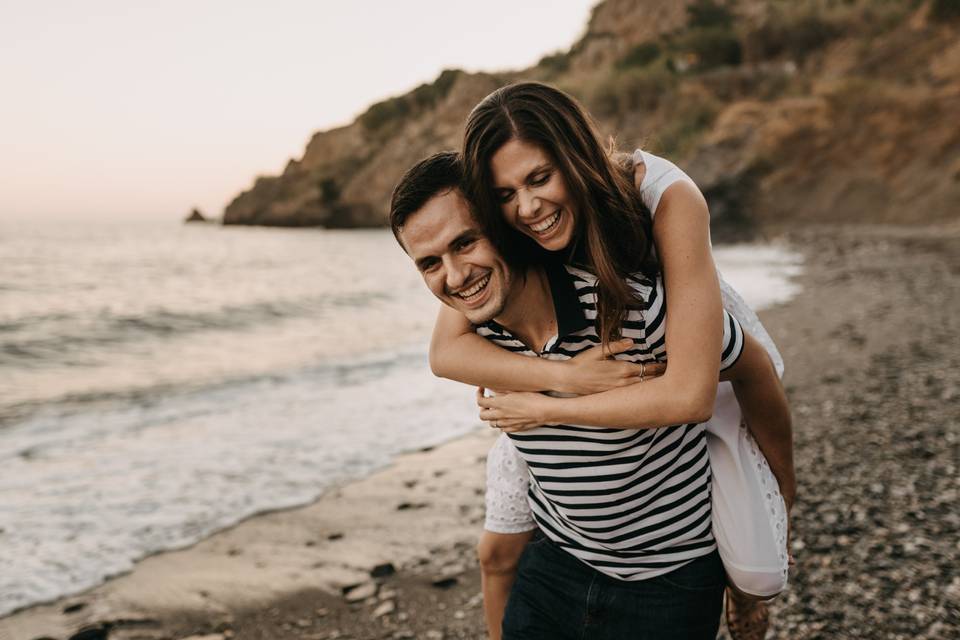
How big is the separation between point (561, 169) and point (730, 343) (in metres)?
0.81

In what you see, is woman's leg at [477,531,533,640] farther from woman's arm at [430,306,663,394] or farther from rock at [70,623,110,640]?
rock at [70,623,110,640]

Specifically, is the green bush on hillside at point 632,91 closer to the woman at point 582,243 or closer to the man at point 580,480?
the woman at point 582,243

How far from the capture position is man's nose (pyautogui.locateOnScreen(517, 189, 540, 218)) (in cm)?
230

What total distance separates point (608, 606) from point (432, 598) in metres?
2.43

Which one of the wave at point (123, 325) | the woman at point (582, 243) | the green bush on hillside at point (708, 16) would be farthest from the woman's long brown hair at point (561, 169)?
the green bush on hillside at point (708, 16)

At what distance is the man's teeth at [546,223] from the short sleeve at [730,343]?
638 mm

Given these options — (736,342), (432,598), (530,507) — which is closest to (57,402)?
(432,598)

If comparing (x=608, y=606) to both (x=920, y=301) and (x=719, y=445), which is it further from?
(x=920, y=301)

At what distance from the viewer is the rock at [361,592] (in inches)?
170

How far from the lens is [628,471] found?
6.39 feet

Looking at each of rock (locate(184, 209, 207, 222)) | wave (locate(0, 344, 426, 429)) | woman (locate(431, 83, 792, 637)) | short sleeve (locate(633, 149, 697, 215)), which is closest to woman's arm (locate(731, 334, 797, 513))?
woman (locate(431, 83, 792, 637))

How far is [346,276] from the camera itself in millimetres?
28219

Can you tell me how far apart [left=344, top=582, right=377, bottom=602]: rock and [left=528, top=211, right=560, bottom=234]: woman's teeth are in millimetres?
3004

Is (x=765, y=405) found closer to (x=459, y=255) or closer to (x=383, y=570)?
(x=459, y=255)
